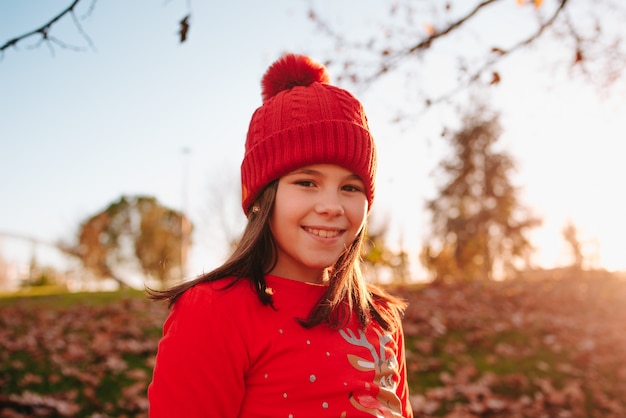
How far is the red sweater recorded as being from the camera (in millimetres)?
1581

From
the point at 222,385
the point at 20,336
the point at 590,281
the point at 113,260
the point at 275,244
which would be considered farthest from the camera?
the point at 113,260

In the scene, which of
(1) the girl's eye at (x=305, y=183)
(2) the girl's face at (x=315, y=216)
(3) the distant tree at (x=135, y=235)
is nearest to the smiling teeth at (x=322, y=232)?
(2) the girl's face at (x=315, y=216)

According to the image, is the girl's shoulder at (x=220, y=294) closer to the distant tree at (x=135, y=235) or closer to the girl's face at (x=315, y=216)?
the girl's face at (x=315, y=216)

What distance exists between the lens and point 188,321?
1.65 metres

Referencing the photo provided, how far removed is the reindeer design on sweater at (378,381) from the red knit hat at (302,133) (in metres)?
0.59

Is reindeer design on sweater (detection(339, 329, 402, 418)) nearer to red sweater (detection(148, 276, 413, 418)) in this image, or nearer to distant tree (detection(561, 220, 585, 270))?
red sweater (detection(148, 276, 413, 418))

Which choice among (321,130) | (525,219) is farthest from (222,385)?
(525,219)

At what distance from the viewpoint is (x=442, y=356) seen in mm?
5648

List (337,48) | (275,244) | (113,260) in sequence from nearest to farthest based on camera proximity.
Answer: (275,244) → (337,48) → (113,260)

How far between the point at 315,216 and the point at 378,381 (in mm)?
644

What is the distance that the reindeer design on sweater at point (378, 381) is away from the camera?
179 centimetres

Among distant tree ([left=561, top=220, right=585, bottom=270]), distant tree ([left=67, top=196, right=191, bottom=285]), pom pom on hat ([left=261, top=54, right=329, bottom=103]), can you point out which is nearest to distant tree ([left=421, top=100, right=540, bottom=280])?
distant tree ([left=561, top=220, right=585, bottom=270])

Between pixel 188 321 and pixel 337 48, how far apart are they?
2.92 m

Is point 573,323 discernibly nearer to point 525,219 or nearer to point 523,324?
point 523,324
